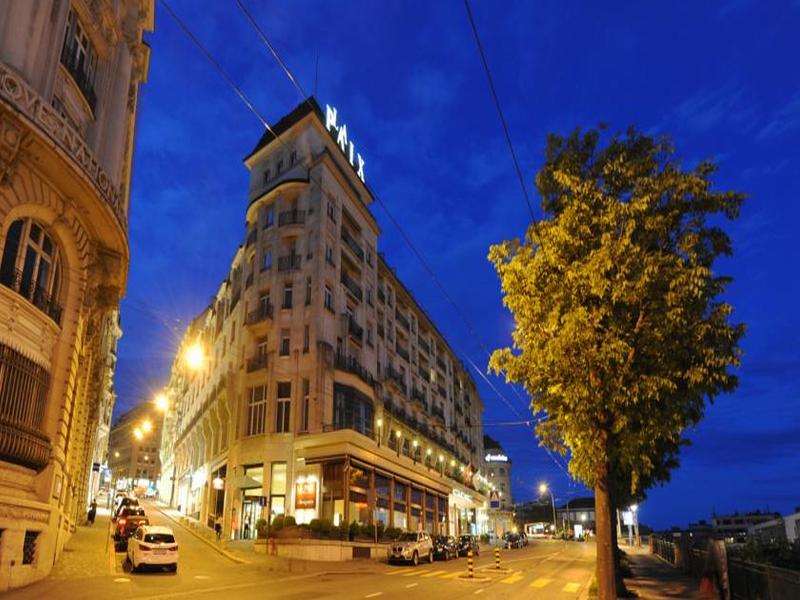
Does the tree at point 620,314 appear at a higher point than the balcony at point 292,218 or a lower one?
lower

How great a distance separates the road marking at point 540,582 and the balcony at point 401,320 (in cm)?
3763

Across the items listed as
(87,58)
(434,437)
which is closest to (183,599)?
(87,58)

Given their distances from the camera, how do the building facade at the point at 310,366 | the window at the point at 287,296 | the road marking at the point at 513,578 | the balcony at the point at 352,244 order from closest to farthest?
the road marking at the point at 513,578 < the building facade at the point at 310,366 < the window at the point at 287,296 < the balcony at the point at 352,244

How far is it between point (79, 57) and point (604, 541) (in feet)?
78.9

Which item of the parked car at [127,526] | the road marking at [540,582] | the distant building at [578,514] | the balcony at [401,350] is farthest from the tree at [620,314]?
the distant building at [578,514]

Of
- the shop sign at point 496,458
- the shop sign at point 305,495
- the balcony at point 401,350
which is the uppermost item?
the balcony at point 401,350

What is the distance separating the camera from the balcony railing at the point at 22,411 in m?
16.5

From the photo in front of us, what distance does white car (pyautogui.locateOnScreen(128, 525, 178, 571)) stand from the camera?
21.6m

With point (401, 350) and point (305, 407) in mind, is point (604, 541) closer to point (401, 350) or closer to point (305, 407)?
point (305, 407)

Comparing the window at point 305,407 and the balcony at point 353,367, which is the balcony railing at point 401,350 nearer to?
the balcony at point 353,367

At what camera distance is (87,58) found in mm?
24031

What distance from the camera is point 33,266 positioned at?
18719mm

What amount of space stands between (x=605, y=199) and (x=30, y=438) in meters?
16.8

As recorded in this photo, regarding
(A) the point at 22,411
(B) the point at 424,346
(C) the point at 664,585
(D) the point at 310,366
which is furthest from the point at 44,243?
(B) the point at 424,346
